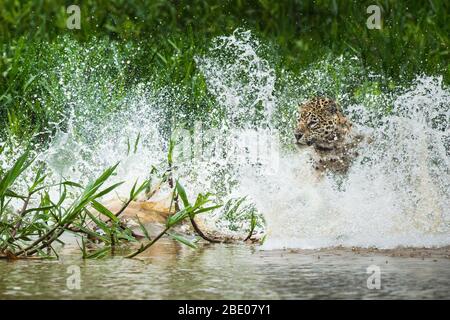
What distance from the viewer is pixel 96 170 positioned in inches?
335

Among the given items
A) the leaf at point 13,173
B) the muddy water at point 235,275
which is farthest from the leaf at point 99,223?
the leaf at point 13,173

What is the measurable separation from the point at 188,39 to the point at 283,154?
3194 mm

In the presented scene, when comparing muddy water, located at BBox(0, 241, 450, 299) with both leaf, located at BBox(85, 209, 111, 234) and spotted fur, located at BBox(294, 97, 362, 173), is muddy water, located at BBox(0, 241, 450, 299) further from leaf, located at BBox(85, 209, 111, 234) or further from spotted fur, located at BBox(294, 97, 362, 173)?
spotted fur, located at BBox(294, 97, 362, 173)

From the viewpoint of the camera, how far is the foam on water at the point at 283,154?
6.86 m

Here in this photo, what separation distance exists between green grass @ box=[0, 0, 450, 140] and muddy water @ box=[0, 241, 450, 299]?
14.0 ft

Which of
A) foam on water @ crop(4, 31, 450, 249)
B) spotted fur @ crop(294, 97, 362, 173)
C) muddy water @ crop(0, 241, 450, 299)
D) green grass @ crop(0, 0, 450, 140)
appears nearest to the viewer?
muddy water @ crop(0, 241, 450, 299)

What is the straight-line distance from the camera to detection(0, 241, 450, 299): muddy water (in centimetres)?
413

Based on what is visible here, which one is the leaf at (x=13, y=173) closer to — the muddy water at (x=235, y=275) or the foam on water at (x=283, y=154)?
the muddy water at (x=235, y=275)

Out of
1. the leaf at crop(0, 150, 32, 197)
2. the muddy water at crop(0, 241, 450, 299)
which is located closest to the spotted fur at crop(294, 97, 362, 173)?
the muddy water at crop(0, 241, 450, 299)

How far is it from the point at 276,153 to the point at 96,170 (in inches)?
56.3

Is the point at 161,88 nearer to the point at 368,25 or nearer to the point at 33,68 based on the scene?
the point at 33,68

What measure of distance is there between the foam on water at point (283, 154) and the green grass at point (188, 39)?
0.18 m
